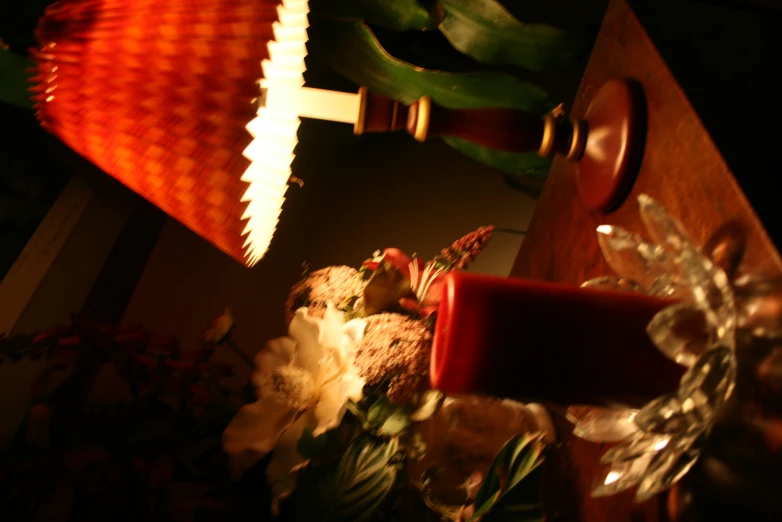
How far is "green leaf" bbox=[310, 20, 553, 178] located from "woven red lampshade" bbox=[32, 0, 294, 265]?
0.42m

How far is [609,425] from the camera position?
46 centimetres

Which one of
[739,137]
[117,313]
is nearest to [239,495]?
[117,313]

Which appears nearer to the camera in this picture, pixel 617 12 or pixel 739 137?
pixel 739 137

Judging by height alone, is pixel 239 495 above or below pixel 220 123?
below

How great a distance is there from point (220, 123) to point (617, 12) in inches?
20.8

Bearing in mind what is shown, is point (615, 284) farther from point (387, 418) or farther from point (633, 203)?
point (387, 418)

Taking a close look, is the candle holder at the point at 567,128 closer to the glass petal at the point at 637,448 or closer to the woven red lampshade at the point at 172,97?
the woven red lampshade at the point at 172,97

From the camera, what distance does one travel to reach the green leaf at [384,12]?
85 centimetres

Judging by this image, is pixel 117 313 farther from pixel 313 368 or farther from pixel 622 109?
pixel 622 109

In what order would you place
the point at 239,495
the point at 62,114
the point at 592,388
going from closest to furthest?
the point at 592,388 → the point at 62,114 → the point at 239,495

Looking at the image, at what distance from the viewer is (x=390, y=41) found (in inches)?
41.1

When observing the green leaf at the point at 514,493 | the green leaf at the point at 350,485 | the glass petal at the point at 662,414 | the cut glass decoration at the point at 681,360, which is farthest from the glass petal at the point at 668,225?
the green leaf at the point at 350,485

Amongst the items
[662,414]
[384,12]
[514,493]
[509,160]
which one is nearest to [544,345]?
[662,414]

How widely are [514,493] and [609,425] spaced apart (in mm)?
148
